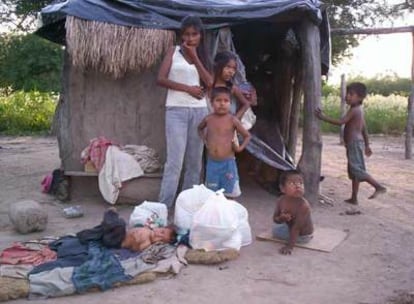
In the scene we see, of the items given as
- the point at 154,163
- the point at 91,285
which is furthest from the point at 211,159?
the point at 91,285

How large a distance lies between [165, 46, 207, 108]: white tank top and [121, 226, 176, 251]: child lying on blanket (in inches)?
50.8

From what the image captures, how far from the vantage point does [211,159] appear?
5207 millimetres

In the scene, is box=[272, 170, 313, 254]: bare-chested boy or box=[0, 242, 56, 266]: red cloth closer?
box=[0, 242, 56, 266]: red cloth

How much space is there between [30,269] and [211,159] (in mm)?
1971

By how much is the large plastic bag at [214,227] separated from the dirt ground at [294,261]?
190mm

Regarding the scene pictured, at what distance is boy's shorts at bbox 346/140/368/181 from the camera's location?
623cm

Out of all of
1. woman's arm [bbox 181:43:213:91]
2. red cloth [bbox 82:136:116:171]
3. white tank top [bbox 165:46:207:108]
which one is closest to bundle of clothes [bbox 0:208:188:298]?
white tank top [bbox 165:46:207:108]

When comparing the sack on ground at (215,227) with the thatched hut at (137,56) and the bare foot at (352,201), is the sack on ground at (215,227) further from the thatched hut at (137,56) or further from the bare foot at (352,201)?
the bare foot at (352,201)

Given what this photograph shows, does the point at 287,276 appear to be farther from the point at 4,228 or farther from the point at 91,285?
the point at 4,228

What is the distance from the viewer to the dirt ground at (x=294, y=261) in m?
3.63

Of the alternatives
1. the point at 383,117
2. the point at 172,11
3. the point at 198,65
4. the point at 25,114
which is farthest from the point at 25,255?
the point at 383,117

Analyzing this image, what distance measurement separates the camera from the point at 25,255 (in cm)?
415

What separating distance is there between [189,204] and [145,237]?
1.61 feet

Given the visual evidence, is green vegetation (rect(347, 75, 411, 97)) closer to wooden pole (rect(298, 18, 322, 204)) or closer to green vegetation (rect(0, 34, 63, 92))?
green vegetation (rect(0, 34, 63, 92))
